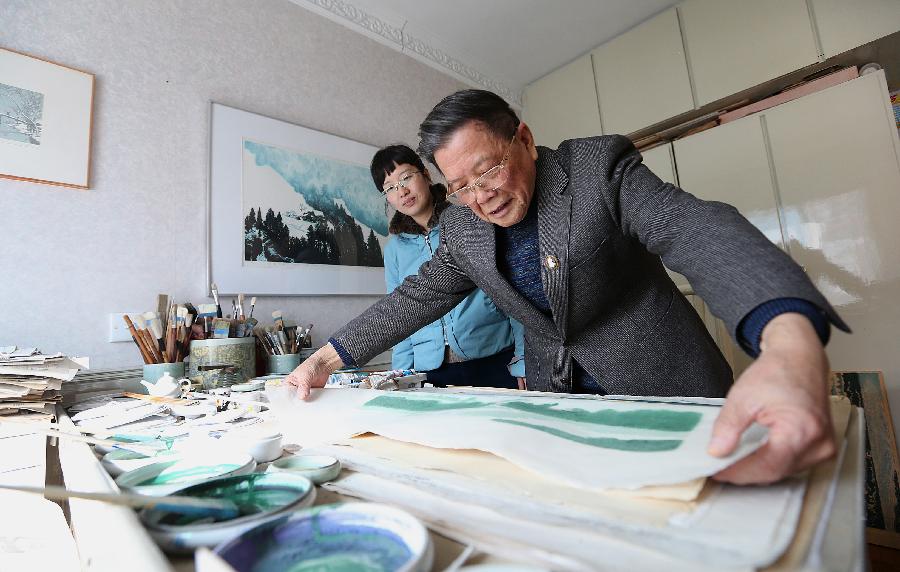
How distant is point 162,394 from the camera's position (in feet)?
3.68

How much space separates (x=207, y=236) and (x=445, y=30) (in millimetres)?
1858

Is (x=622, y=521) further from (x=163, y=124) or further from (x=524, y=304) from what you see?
(x=163, y=124)

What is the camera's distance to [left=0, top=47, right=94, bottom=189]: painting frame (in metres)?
1.36

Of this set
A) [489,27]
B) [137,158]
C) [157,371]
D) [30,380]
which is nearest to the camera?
[30,380]

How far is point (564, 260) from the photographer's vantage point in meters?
0.88

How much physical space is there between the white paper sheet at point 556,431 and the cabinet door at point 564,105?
2.74 metres

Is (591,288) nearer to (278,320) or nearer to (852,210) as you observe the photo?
(278,320)

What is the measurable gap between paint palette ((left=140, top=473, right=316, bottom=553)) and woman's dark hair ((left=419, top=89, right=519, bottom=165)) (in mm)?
700

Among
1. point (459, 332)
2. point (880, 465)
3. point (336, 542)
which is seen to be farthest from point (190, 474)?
point (880, 465)

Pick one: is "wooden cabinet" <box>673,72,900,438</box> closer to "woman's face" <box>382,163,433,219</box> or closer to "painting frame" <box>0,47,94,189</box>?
"woman's face" <box>382,163,433,219</box>

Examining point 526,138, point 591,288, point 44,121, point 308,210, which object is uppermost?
point 44,121

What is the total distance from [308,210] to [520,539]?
1914 millimetres

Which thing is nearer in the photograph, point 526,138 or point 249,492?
point 249,492

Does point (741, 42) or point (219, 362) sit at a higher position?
point (741, 42)
